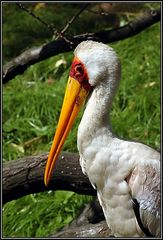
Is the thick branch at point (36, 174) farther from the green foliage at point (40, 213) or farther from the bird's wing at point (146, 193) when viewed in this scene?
the green foliage at point (40, 213)

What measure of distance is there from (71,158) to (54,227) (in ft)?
2.99

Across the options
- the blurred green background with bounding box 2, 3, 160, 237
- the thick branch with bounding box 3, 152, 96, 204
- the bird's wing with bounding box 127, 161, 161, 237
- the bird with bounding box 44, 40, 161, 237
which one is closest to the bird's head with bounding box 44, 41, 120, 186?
the bird with bounding box 44, 40, 161, 237

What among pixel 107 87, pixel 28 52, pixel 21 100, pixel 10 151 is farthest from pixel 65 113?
pixel 21 100

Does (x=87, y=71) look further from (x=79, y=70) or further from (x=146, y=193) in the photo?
(x=146, y=193)

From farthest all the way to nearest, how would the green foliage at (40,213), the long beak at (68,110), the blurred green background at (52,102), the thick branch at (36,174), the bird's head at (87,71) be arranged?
1. the blurred green background at (52,102)
2. the green foliage at (40,213)
3. the thick branch at (36,174)
4. the long beak at (68,110)
5. the bird's head at (87,71)

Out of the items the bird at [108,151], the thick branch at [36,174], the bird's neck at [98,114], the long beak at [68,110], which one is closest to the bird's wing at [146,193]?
the bird at [108,151]

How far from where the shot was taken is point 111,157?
2.78m

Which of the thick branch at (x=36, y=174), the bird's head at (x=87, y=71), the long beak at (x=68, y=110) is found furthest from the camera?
the thick branch at (x=36, y=174)

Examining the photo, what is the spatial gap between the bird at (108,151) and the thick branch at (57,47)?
68 centimetres

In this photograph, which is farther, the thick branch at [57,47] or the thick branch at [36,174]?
the thick branch at [57,47]

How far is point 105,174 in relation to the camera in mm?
2824

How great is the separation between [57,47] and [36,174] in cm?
64

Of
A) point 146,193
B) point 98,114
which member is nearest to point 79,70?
point 98,114

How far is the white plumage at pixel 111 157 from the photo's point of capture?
2.72 m
